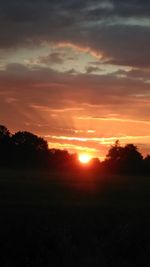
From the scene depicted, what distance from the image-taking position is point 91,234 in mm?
18734

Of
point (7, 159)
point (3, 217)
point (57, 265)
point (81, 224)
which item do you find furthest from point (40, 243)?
point (7, 159)

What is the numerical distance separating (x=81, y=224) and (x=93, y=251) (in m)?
2.68

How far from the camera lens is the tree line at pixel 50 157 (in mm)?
120875

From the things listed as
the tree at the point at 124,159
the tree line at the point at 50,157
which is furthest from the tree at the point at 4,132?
the tree at the point at 124,159

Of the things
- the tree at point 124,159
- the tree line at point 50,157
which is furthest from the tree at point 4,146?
the tree at point 124,159

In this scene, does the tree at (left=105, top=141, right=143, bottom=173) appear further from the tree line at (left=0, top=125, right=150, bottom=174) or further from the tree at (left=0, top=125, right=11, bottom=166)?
the tree at (left=0, top=125, right=11, bottom=166)

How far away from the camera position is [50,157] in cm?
12781

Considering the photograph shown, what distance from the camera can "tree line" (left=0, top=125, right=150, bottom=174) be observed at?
4759 inches

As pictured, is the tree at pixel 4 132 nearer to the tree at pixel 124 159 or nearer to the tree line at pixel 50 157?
the tree line at pixel 50 157

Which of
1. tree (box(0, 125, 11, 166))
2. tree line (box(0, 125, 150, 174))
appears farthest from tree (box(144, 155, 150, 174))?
tree (box(0, 125, 11, 166))

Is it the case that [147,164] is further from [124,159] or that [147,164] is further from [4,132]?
[4,132]

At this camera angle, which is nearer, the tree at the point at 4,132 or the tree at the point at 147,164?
the tree at the point at 147,164

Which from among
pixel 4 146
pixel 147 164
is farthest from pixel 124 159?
pixel 4 146

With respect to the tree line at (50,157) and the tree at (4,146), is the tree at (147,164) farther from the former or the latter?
the tree at (4,146)
